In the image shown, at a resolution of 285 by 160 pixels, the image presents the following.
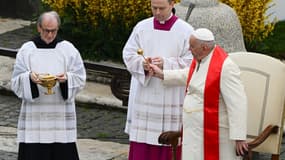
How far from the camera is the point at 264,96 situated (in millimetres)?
8273

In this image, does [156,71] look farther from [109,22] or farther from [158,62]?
[109,22]

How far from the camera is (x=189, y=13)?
9.95 m

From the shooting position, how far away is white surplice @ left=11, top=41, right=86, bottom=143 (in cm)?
846

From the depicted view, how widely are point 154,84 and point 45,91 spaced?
3.04 ft

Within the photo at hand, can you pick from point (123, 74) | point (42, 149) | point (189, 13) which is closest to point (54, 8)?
point (123, 74)

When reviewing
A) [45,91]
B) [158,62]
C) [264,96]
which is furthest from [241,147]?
[45,91]

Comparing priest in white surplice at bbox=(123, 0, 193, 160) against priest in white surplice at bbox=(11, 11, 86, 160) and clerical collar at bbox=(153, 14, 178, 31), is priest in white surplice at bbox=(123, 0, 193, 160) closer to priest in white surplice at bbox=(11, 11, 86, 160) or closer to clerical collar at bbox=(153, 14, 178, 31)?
clerical collar at bbox=(153, 14, 178, 31)

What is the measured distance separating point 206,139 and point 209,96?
1.11 feet

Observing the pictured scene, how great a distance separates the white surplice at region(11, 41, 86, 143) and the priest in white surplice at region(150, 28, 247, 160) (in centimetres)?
121

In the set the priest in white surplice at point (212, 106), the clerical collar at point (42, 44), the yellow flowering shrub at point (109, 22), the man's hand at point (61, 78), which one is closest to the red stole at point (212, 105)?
the priest in white surplice at point (212, 106)

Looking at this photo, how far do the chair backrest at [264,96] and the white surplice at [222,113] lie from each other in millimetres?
626

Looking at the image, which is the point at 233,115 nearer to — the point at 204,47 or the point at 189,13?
the point at 204,47

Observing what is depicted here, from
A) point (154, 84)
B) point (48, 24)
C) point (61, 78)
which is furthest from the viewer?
point (154, 84)

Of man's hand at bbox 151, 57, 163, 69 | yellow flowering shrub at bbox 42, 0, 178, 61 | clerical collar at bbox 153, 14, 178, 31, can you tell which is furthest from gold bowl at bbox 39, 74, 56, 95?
yellow flowering shrub at bbox 42, 0, 178, 61
